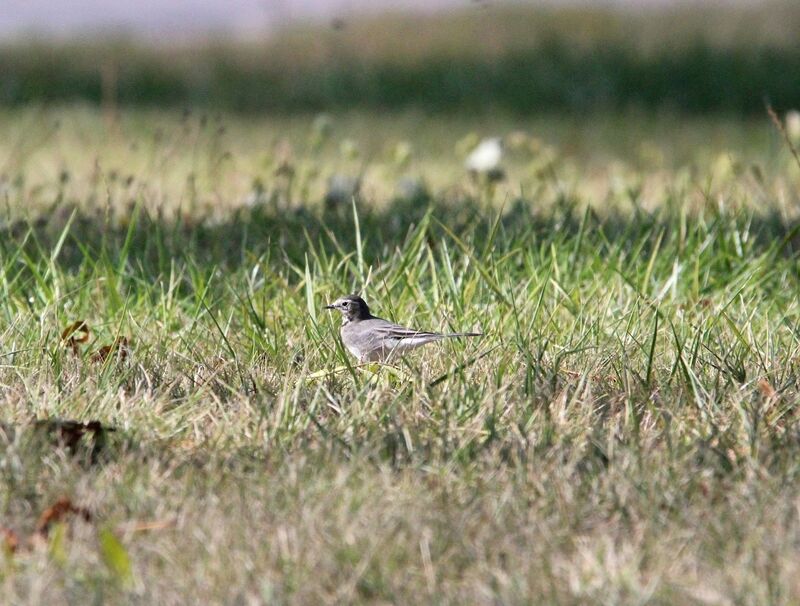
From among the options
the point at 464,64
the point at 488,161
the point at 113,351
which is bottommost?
the point at 464,64

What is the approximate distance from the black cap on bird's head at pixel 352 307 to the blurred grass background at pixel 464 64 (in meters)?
5.27

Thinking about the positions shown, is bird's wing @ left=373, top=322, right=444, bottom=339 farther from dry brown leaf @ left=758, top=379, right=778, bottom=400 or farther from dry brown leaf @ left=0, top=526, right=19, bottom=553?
dry brown leaf @ left=0, top=526, right=19, bottom=553

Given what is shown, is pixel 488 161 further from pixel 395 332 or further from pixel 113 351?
pixel 113 351

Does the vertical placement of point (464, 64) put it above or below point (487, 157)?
below

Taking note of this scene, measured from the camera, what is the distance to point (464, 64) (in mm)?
9500

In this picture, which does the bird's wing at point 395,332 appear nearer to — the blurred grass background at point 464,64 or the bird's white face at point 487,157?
the bird's white face at point 487,157

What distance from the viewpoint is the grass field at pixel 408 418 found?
223cm

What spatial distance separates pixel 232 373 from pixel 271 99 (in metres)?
6.04

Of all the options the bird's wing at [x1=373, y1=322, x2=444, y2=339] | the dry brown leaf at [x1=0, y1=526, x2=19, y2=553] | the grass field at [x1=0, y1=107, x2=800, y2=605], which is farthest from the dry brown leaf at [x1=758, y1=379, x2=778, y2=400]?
the dry brown leaf at [x1=0, y1=526, x2=19, y2=553]

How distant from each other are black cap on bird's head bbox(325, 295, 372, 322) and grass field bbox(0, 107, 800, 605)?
0.30 ft

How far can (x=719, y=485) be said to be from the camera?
8.36ft

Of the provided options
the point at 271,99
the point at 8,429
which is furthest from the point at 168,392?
the point at 271,99

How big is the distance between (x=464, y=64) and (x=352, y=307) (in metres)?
6.33

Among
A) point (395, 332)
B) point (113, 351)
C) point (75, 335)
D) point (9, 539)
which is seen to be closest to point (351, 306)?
point (395, 332)
